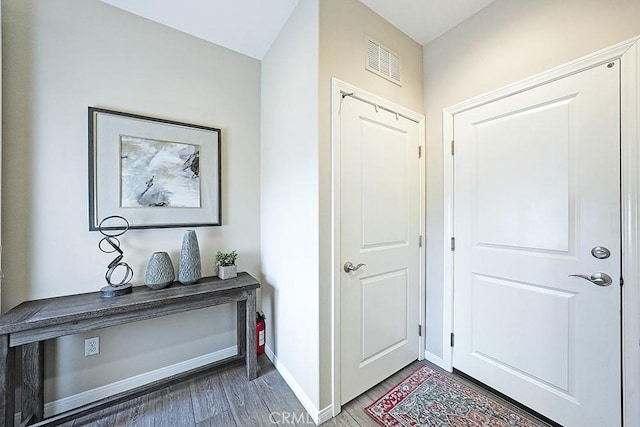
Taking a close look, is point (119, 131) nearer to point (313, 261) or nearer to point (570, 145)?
point (313, 261)

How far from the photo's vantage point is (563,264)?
1.40 m

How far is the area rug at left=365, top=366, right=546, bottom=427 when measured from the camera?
1470mm

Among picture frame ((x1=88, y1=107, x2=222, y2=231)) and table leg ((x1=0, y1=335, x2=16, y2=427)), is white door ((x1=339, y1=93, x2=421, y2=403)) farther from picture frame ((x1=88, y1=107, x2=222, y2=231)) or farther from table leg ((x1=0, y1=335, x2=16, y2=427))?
table leg ((x1=0, y1=335, x2=16, y2=427))

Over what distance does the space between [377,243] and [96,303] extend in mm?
1808

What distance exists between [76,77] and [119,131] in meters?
0.39

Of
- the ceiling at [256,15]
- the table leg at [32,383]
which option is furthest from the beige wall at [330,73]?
the table leg at [32,383]

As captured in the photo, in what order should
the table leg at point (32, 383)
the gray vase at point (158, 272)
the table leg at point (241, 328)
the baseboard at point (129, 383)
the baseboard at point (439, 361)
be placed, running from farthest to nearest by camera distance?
the table leg at point (241, 328) < the baseboard at point (439, 361) < the gray vase at point (158, 272) < the baseboard at point (129, 383) < the table leg at point (32, 383)

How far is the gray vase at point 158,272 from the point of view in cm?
165

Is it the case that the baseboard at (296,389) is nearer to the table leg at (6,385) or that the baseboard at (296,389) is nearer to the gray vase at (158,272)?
the gray vase at (158,272)

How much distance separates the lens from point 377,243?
1.78 metres

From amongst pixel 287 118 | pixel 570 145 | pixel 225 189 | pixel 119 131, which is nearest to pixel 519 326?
pixel 570 145

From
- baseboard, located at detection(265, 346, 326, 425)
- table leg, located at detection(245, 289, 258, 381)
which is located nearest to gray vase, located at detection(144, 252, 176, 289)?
table leg, located at detection(245, 289, 258, 381)

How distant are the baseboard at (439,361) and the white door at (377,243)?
14cm

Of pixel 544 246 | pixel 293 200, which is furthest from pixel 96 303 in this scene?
pixel 544 246
